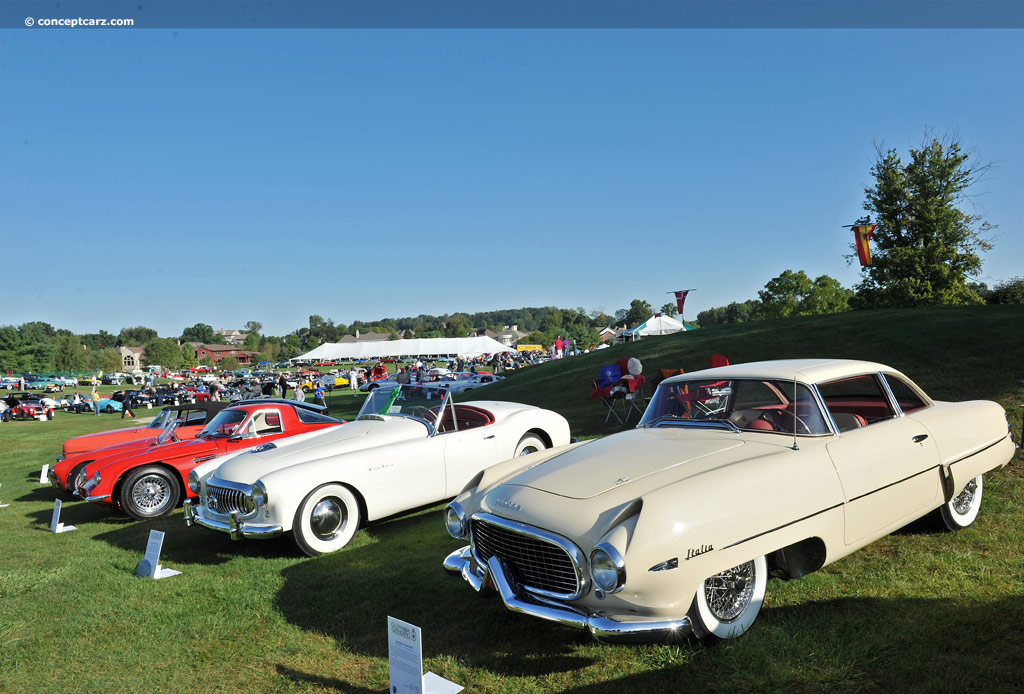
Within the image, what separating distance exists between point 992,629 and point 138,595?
6.27 meters

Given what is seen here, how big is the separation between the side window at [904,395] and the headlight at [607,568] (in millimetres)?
3141

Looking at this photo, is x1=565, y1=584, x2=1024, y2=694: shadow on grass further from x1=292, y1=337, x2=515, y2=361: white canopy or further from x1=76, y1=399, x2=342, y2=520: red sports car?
x1=292, y1=337, x2=515, y2=361: white canopy

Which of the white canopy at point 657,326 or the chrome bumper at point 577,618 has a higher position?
the white canopy at point 657,326

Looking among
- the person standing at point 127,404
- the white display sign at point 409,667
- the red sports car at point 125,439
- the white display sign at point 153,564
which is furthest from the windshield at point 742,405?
the person standing at point 127,404

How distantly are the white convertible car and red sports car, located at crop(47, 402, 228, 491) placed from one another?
120 inches

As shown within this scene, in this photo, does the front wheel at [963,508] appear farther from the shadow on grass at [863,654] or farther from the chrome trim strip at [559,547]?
the chrome trim strip at [559,547]

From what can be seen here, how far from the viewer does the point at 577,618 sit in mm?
3281

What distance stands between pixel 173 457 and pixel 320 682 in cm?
628

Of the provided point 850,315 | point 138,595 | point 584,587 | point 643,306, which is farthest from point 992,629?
point 643,306

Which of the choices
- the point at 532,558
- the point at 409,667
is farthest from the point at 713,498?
the point at 409,667

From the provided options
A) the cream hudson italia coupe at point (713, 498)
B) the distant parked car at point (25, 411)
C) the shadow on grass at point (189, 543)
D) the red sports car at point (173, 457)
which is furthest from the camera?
the distant parked car at point (25, 411)

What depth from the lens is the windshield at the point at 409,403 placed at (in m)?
7.46

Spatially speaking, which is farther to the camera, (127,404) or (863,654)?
(127,404)

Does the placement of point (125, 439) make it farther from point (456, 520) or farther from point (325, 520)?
point (456, 520)
